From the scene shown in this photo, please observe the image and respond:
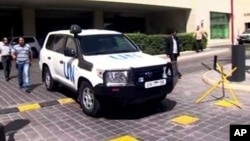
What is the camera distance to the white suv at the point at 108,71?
6.29 metres

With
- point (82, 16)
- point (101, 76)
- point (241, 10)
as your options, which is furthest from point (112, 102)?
point (241, 10)

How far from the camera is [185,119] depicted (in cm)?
652

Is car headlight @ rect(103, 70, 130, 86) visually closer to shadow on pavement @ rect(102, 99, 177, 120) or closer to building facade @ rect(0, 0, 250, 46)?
shadow on pavement @ rect(102, 99, 177, 120)

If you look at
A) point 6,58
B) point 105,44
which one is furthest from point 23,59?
point 6,58

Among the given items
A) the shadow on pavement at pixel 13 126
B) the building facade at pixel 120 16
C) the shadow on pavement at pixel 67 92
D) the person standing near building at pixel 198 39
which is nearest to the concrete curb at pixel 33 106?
the shadow on pavement at pixel 67 92

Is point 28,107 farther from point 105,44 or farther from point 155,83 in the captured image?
point 155,83

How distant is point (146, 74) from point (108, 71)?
73 centimetres

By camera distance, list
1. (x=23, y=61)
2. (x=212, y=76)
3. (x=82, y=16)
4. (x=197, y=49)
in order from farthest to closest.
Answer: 1. (x=82, y=16)
2. (x=197, y=49)
3. (x=212, y=76)
4. (x=23, y=61)

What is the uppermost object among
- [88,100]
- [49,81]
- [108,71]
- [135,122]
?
[108,71]

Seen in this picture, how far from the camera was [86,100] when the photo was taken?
6.98 meters

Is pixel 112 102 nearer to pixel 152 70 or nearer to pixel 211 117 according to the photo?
pixel 152 70

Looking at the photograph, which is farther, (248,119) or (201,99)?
(201,99)

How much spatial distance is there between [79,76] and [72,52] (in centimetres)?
60

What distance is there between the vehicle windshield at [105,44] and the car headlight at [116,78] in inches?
46.8
